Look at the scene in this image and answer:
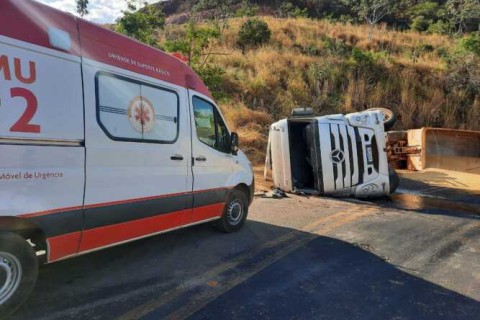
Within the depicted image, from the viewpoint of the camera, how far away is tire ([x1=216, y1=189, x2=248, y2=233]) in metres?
6.38

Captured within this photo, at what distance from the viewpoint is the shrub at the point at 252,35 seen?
966 inches

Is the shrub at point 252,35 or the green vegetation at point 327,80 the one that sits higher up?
the shrub at point 252,35

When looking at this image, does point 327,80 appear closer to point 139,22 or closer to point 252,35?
point 252,35

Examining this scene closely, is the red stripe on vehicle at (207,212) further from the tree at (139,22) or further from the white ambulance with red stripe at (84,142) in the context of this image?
the tree at (139,22)

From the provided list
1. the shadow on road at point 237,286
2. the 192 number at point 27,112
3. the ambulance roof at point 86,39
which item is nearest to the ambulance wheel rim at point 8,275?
the shadow on road at point 237,286

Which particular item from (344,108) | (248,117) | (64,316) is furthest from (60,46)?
(344,108)

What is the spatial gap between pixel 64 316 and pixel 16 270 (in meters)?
0.54

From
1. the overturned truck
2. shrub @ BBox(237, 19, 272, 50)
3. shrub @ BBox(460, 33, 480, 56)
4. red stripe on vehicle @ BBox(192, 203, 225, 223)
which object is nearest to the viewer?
red stripe on vehicle @ BBox(192, 203, 225, 223)

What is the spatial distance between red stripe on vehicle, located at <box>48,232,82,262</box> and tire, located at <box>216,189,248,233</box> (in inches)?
102

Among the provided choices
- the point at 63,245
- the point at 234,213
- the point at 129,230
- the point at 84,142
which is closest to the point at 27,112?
the point at 84,142

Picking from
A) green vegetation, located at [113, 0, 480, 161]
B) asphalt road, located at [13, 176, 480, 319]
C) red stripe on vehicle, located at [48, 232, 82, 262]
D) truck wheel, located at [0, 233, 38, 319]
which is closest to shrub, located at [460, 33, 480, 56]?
green vegetation, located at [113, 0, 480, 161]

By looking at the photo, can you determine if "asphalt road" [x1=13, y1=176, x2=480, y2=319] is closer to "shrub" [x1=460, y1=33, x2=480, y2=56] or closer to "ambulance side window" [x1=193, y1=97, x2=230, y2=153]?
"ambulance side window" [x1=193, y1=97, x2=230, y2=153]

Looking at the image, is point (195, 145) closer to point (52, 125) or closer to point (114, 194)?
point (114, 194)

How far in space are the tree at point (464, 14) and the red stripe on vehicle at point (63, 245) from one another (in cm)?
3985
